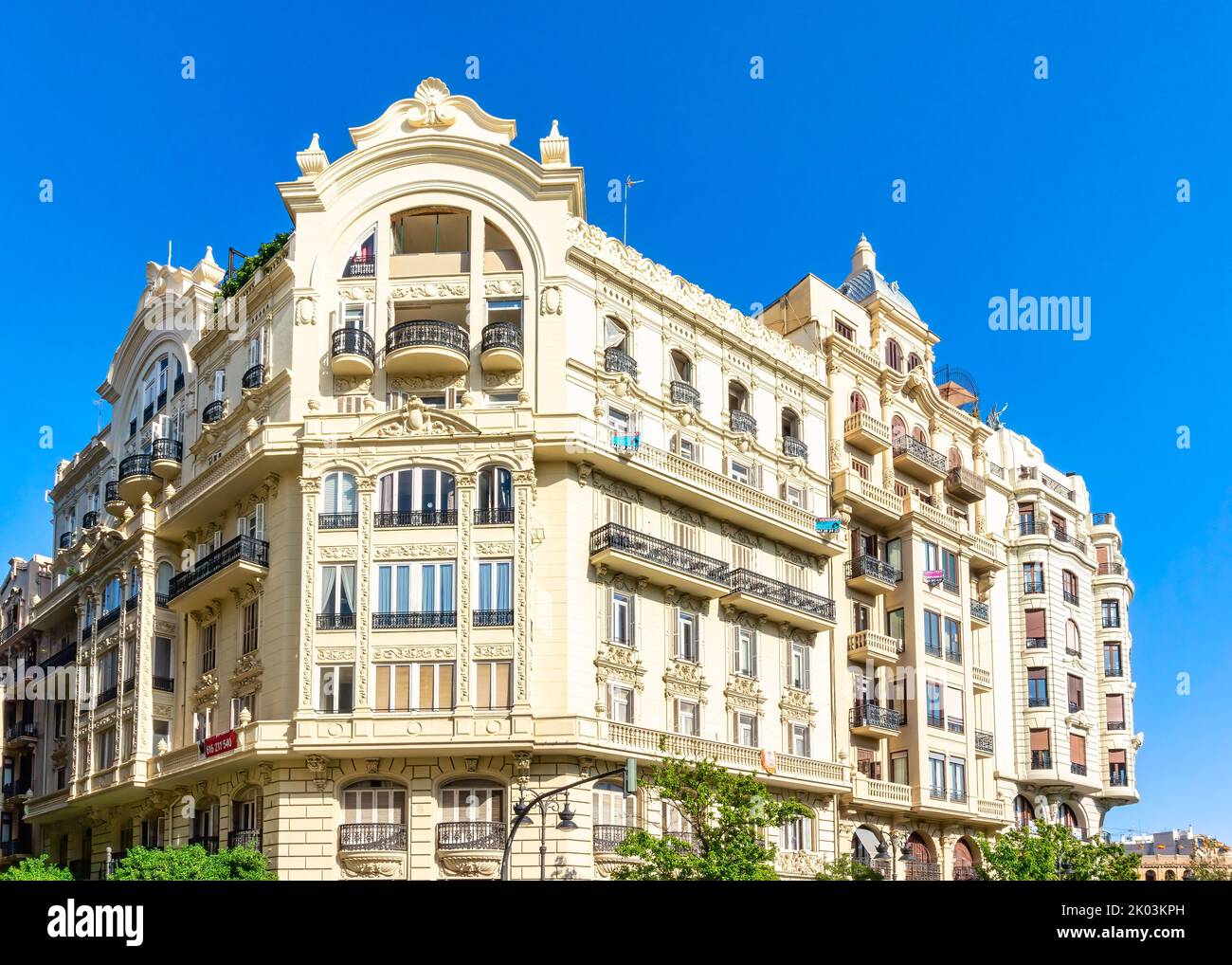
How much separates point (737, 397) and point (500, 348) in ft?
38.4

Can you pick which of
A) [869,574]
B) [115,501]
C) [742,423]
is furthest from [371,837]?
[869,574]

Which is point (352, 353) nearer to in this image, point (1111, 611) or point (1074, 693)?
point (1074, 693)

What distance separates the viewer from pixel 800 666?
52906 mm

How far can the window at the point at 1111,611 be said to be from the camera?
243ft

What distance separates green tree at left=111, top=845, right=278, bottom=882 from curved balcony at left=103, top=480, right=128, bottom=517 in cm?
1820

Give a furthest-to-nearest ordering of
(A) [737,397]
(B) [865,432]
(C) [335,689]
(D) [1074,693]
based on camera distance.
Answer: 1. (D) [1074,693]
2. (B) [865,432]
3. (A) [737,397]
4. (C) [335,689]

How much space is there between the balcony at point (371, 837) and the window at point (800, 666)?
646 inches

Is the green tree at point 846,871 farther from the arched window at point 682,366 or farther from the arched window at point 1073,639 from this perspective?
the arched window at point 1073,639

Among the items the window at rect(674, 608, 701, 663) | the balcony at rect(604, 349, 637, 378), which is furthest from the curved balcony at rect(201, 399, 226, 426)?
the window at rect(674, 608, 701, 663)

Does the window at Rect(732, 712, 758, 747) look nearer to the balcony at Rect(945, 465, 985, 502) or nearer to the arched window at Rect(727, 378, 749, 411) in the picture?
the arched window at Rect(727, 378, 749, 411)

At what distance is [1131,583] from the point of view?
76125 millimetres

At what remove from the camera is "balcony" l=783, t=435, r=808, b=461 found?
180ft
